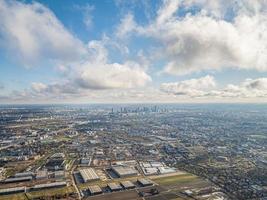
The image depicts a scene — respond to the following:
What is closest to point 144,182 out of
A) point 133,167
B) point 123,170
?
point 123,170

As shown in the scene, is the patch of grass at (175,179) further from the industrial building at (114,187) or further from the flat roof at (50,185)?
the flat roof at (50,185)

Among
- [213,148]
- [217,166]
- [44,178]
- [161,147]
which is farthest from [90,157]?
[213,148]

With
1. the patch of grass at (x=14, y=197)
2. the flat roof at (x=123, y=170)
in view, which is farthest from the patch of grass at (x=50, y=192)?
the flat roof at (x=123, y=170)

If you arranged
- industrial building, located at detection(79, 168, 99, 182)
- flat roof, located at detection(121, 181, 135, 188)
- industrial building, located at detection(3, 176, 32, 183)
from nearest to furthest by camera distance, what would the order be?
1. flat roof, located at detection(121, 181, 135, 188)
2. industrial building, located at detection(3, 176, 32, 183)
3. industrial building, located at detection(79, 168, 99, 182)

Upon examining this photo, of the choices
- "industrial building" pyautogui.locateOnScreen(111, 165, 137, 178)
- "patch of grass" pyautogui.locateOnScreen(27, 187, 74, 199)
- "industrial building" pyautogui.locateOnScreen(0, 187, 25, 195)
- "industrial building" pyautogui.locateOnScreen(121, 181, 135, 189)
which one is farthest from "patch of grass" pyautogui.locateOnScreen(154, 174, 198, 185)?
"industrial building" pyautogui.locateOnScreen(0, 187, 25, 195)

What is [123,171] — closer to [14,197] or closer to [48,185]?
[48,185]

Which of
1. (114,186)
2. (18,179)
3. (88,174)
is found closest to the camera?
(114,186)

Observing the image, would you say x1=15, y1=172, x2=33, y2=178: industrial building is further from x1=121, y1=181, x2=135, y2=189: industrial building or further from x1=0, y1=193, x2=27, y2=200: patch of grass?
x1=121, y1=181, x2=135, y2=189: industrial building
